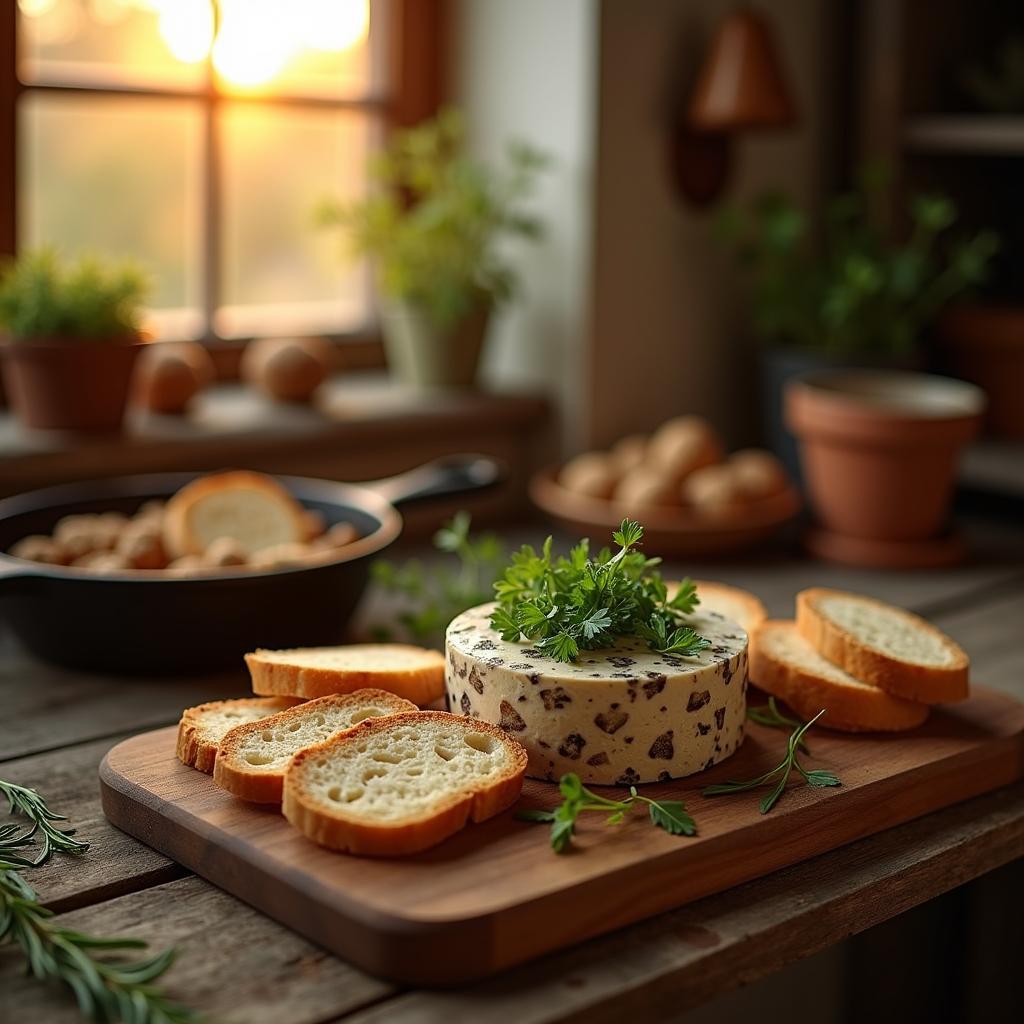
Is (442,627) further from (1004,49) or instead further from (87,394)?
(1004,49)

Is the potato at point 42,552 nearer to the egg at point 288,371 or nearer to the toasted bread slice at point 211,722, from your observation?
the toasted bread slice at point 211,722

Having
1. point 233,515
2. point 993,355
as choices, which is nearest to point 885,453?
point 993,355

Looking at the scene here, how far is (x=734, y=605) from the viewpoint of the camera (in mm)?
1372

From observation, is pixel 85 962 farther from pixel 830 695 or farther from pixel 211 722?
pixel 830 695

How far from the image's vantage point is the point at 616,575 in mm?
1087

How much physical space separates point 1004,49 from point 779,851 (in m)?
1.79

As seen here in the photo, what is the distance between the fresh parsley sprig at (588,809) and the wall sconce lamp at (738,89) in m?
1.31

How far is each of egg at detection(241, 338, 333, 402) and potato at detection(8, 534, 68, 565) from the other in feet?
1.93

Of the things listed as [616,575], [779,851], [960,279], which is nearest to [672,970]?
[779,851]

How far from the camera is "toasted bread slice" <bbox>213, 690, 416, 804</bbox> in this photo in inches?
39.0

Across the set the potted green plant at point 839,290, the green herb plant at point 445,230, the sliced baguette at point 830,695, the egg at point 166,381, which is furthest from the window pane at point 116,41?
the sliced baguette at point 830,695

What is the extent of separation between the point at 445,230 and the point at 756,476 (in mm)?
563

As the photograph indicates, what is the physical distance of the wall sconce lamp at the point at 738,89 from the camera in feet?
6.72

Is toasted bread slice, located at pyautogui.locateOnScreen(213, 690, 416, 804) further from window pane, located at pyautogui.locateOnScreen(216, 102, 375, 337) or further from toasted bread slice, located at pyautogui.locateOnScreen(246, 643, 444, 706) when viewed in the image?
window pane, located at pyautogui.locateOnScreen(216, 102, 375, 337)
